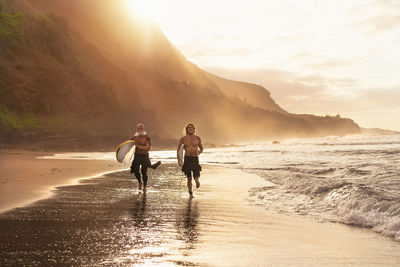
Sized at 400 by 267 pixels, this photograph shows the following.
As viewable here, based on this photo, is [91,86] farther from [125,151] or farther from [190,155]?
[190,155]

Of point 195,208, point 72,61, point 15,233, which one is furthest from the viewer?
point 72,61

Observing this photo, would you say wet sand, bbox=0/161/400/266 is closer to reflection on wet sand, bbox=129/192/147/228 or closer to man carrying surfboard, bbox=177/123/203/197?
reflection on wet sand, bbox=129/192/147/228

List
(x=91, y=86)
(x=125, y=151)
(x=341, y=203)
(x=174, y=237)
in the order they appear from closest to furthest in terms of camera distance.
→ 1. (x=174, y=237)
2. (x=341, y=203)
3. (x=125, y=151)
4. (x=91, y=86)

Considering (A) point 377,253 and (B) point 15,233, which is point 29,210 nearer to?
(B) point 15,233

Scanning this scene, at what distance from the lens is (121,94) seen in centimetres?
8219

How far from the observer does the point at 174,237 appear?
5.24 meters

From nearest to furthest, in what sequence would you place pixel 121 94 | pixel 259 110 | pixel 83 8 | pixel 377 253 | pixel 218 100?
pixel 377 253, pixel 121 94, pixel 83 8, pixel 218 100, pixel 259 110

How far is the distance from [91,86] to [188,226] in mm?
58715

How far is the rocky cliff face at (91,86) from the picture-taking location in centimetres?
4797

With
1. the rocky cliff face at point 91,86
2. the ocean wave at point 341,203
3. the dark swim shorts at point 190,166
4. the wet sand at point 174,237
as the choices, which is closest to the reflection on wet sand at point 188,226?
the wet sand at point 174,237

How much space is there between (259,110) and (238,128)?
64.2 feet

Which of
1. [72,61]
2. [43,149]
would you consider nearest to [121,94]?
[72,61]

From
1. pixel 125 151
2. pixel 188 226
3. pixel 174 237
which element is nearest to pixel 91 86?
pixel 125 151

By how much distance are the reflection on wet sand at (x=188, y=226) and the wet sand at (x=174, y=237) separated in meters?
0.01
